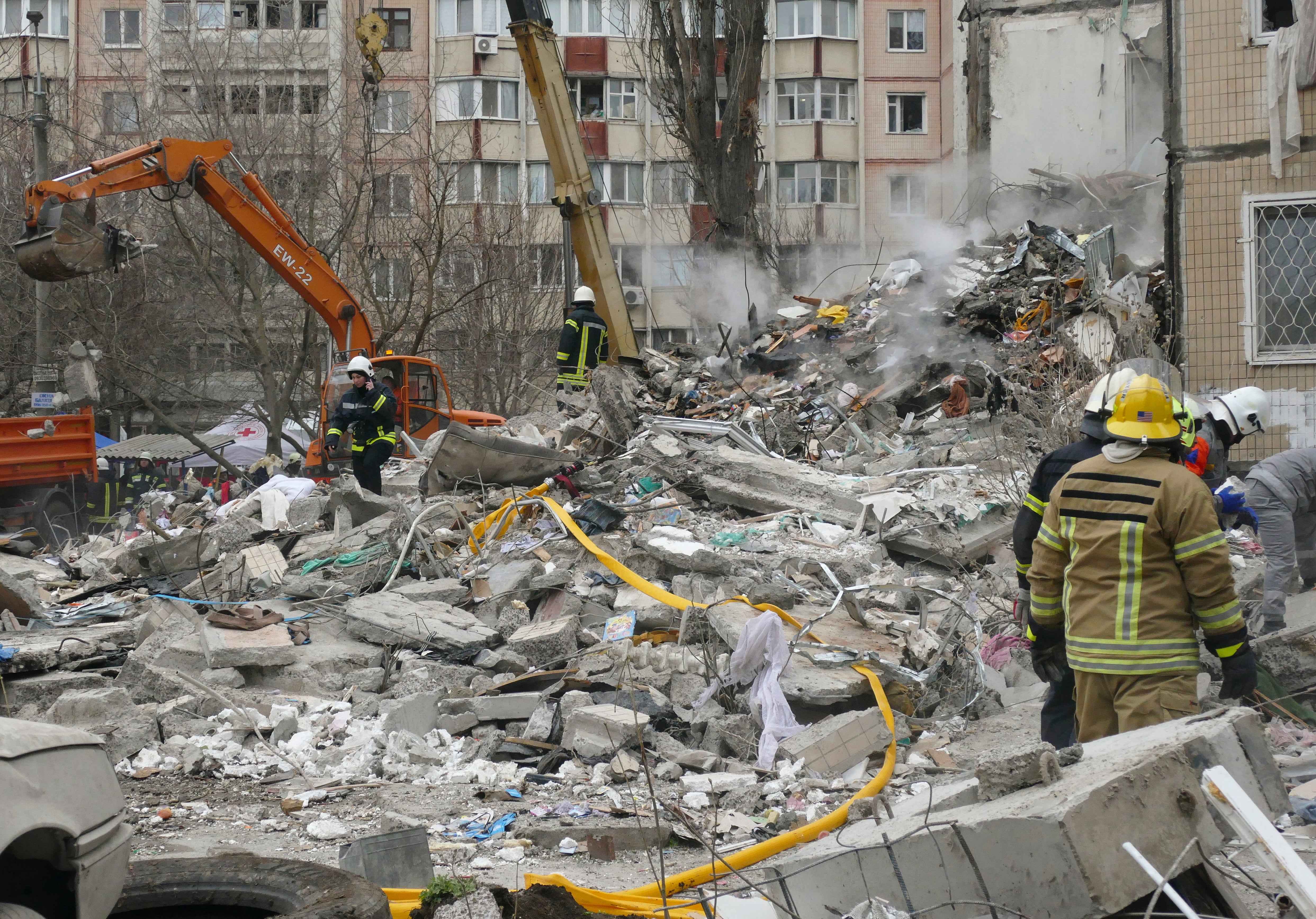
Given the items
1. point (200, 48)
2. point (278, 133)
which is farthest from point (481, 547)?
point (200, 48)

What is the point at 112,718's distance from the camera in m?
6.13

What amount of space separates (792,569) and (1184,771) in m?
5.29

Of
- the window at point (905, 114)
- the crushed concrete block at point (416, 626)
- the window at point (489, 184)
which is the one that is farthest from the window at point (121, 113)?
the window at point (905, 114)

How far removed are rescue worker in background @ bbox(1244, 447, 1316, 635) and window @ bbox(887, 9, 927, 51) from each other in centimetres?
3317

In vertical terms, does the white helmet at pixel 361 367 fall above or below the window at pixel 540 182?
below

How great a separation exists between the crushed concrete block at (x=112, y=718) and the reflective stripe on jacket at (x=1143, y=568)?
178 inches

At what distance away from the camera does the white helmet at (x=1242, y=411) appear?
663 centimetres

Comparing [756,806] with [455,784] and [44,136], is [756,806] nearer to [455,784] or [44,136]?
[455,784]

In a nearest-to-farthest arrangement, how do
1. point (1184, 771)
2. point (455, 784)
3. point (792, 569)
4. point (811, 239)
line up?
point (1184, 771)
point (455, 784)
point (792, 569)
point (811, 239)

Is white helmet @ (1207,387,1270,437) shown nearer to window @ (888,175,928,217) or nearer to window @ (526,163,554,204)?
window @ (526,163,554,204)

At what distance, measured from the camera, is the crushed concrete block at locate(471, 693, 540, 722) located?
243 inches

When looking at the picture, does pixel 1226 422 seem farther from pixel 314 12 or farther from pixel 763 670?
pixel 314 12

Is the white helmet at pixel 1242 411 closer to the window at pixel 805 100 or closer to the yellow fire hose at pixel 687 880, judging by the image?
the yellow fire hose at pixel 687 880

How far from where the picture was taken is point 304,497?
37.4ft
